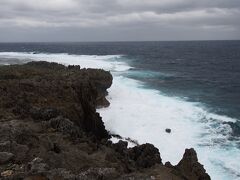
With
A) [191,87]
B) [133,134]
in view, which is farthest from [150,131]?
[191,87]

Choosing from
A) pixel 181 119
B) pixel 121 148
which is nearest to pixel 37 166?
pixel 121 148

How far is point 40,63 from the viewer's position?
62.6m

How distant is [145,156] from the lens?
76.3 ft

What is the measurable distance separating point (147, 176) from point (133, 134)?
19.1 metres

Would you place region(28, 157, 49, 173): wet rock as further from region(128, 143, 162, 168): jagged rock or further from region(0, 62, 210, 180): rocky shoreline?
region(128, 143, 162, 168): jagged rock

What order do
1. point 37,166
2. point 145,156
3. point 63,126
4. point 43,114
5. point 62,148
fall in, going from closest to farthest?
point 37,166
point 62,148
point 145,156
point 63,126
point 43,114

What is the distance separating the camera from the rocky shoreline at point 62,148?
1703cm

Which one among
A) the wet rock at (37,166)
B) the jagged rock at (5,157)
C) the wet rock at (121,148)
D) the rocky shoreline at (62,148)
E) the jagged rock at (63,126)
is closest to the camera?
the wet rock at (37,166)

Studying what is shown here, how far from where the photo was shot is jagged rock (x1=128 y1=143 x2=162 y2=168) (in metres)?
22.4

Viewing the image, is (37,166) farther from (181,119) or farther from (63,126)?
(181,119)

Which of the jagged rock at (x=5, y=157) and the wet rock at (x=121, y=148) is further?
the wet rock at (x=121, y=148)

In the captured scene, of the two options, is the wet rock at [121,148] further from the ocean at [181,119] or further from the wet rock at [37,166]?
the wet rock at [37,166]

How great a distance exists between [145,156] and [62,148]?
18.1ft

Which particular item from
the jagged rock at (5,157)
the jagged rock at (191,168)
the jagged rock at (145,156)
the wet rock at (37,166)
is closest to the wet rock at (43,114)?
the jagged rock at (145,156)
